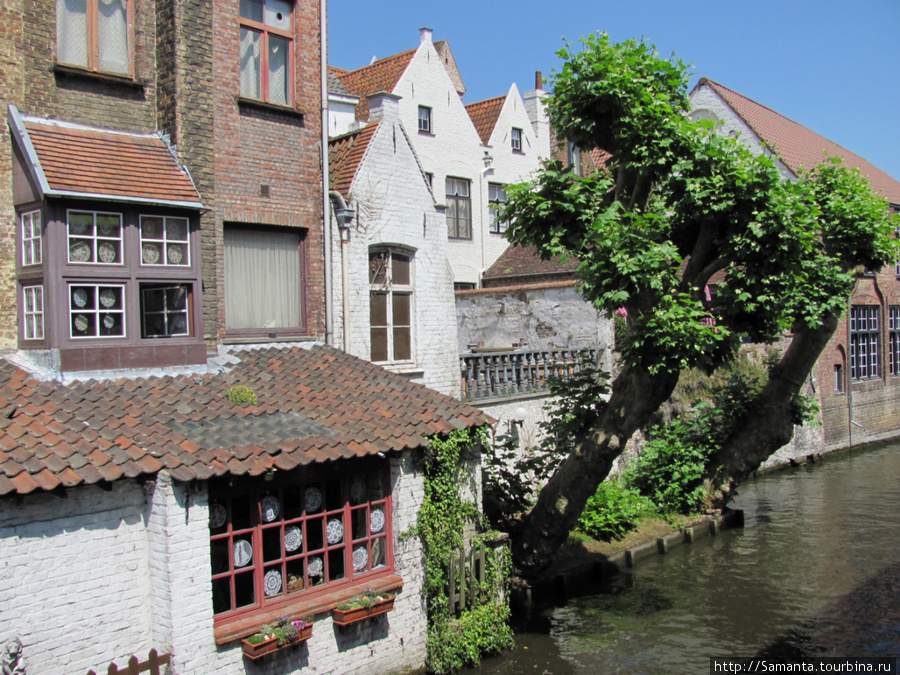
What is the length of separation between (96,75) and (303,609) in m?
6.93

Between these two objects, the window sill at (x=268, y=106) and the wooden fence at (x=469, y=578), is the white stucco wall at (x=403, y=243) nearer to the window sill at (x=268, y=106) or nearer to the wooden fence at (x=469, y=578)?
the window sill at (x=268, y=106)

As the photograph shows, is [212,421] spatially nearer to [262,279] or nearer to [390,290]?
[262,279]

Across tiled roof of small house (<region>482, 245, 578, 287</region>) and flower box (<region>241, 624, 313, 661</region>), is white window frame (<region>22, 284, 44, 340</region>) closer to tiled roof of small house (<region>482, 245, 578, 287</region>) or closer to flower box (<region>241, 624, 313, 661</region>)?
flower box (<region>241, 624, 313, 661</region>)

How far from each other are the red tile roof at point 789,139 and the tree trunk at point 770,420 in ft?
38.2

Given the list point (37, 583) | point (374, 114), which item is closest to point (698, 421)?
point (374, 114)

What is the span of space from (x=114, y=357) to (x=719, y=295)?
8.15 metres

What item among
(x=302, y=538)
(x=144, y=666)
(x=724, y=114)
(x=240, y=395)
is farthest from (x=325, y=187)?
(x=724, y=114)

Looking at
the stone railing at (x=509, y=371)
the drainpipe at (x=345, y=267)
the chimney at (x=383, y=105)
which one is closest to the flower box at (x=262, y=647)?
the drainpipe at (x=345, y=267)

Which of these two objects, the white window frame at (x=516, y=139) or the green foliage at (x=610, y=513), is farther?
the white window frame at (x=516, y=139)

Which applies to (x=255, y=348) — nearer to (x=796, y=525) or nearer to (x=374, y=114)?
(x=374, y=114)

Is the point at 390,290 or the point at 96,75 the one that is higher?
the point at 96,75

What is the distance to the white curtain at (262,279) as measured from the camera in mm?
11461

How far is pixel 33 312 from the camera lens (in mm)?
9242

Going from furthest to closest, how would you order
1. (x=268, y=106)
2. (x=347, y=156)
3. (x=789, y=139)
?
(x=789, y=139), (x=347, y=156), (x=268, y=106)
